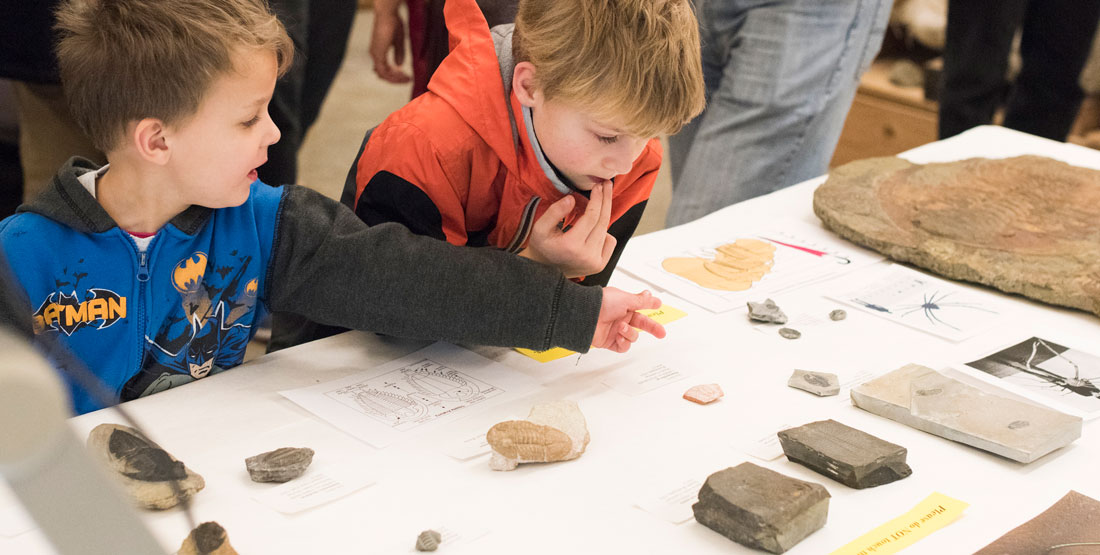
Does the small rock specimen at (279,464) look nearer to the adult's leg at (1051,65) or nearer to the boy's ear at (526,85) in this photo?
the boy's ear at (526,85)

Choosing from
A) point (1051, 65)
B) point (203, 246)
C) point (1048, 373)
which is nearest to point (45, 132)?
point (203, 246)

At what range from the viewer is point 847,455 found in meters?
1.13

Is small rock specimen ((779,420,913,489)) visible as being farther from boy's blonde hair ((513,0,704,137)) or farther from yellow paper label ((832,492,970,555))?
boy's blonde hair ((513,0,704,137))

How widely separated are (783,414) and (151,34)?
35.1 inches

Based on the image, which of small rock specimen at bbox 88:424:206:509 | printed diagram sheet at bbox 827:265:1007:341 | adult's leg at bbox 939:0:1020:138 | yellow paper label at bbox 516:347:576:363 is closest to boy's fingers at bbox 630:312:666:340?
yellow paper label at bbox 516:347:576:363

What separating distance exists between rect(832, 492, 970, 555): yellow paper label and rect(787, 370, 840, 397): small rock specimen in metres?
0.24

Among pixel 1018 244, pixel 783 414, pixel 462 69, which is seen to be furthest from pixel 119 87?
pixel 1018 244

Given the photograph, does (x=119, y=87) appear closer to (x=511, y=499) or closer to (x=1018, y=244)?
(x=511, y=499)

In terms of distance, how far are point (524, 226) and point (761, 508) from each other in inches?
27.5

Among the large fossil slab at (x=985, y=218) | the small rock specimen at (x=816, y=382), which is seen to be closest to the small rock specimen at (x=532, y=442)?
the small rock specimen at (x=816, y=382)

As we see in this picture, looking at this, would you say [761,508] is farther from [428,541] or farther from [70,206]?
[70,206]

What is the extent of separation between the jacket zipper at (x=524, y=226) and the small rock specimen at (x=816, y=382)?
46cm

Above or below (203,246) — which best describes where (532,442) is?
below

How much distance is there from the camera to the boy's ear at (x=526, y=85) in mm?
1406
